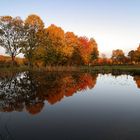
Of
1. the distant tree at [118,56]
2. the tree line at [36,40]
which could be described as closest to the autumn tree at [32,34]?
the tree line at [36,40]

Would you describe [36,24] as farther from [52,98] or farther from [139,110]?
[139,110]

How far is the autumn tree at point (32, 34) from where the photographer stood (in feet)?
188

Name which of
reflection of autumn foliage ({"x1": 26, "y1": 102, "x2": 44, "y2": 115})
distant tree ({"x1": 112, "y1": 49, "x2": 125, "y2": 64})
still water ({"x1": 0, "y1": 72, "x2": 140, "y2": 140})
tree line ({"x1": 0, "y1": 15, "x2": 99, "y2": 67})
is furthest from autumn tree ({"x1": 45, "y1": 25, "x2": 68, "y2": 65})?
distant tree ({"x1": 112, "y1": 49, "x2": 125, "y2": 64})

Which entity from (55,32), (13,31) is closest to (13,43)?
(13,31)

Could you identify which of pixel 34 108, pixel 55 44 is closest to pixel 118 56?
pixel 55 44

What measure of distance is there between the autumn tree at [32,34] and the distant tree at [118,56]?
82245mm

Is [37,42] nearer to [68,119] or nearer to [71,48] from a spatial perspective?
[71,48]

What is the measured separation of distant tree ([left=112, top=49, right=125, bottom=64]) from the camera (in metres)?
133

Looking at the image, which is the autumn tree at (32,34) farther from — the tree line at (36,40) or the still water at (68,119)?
the still water at (68,119)

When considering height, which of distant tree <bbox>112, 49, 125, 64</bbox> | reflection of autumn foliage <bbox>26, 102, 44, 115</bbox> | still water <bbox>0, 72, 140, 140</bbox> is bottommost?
still water <bbox>0, 72, 140, 140</bbox>

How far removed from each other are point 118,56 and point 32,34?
86561mm

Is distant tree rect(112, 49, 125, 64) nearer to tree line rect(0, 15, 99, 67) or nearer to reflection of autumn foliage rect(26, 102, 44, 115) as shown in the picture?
tree line rect(0, 15, 99, 67)

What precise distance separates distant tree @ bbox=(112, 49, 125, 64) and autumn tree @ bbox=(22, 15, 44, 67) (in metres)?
82.2

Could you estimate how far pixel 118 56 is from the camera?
447ft
